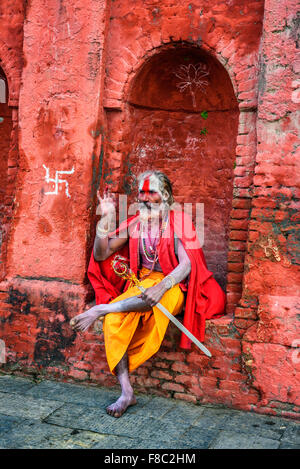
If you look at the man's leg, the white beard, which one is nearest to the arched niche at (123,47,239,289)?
the white beard

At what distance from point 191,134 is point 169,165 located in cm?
38

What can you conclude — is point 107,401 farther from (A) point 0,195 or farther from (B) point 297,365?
(A) point 0,195

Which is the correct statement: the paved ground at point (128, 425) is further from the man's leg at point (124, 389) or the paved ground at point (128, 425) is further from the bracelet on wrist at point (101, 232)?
the bracelet on wrist at point (101, 232)

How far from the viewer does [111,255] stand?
13.9 ft

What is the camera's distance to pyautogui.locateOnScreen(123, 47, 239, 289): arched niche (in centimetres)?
455

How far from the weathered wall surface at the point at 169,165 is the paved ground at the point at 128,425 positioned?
7.0 inches

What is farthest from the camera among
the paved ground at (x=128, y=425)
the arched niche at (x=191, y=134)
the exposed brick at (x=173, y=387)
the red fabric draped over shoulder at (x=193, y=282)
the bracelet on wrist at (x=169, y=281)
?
the arched niche at (x=191, y=134)

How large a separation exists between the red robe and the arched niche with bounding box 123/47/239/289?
2.56 ft

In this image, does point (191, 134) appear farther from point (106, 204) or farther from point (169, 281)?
point (169, 281)

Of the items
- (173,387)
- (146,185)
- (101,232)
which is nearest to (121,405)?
(173,387)

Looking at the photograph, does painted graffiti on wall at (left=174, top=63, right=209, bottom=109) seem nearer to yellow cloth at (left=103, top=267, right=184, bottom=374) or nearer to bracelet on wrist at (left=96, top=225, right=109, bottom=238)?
bracelet on wrist at (left=96, top=225, right=109, bottom=238)

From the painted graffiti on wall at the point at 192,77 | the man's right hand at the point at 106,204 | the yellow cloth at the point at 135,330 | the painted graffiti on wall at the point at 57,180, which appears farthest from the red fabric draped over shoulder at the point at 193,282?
the painted graffiti on wall at the point at 192,77

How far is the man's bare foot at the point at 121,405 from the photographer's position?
358 centimetres

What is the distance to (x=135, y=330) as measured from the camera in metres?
3.85
